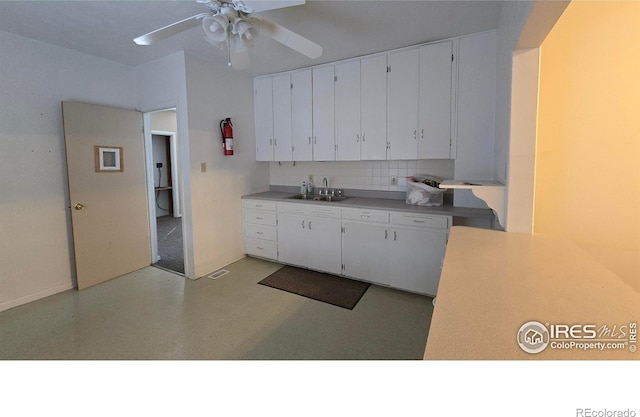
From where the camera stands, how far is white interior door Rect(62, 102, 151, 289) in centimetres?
294

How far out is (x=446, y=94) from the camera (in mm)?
2748

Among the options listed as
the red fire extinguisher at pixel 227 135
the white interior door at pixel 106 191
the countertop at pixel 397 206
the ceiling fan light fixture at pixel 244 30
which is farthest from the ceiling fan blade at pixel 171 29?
the countertop at pixel 397 206

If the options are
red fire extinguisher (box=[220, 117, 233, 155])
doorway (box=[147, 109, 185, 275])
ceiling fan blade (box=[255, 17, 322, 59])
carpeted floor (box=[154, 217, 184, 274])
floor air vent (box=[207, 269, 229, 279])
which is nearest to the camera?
ceiling fan blade (box=[255, 17, 322, 59])

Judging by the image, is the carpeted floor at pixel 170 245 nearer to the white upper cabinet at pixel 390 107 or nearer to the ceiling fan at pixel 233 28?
the white upper cabinet at pixel 390 107

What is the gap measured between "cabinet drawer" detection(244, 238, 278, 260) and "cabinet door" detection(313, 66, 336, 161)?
49.6 inches

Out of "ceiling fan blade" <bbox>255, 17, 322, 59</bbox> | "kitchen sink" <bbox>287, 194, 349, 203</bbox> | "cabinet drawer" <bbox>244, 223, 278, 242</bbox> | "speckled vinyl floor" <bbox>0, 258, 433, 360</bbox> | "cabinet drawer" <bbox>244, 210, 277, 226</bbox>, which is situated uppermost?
"ceiling fan blade" <bbox>255, 17, 322, 59</bbox>

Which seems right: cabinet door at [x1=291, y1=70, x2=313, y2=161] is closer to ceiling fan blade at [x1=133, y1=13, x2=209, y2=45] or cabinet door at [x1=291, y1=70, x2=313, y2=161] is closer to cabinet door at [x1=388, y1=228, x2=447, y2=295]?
cabinet door at [x1=388, y1=228, x2=447, y2=295]

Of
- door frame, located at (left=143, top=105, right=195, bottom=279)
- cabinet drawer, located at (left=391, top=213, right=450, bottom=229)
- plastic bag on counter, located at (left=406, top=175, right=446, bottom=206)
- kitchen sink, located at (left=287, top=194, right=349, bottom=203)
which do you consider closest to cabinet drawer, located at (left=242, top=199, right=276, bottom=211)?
kitchen sink, located at (left=287, top=194, right=349, bottom=203)

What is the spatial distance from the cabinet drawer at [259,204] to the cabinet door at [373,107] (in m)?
1.28

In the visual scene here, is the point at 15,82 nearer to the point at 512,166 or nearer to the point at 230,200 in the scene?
the point at 230,200

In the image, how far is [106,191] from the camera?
10.5ft

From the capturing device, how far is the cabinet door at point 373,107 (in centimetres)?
304
